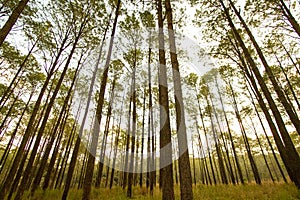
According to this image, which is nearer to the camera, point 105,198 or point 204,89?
point 105,198

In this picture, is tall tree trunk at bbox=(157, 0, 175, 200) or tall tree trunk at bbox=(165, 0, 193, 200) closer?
tall tree trunk at bbox=(165, 0, 193, 200)

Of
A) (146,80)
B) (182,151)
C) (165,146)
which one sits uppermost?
(146,80)

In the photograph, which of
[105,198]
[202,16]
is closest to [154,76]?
[202,16]

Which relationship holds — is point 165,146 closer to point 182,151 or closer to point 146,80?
point 182,151

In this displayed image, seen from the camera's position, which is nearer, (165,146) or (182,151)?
(182,151)

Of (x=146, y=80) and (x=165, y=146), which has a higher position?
(x=146, y=80)

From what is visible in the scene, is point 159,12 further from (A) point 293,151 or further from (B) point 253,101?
(B) point 253,101

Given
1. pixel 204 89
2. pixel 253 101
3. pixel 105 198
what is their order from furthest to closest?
1. pixel 204 89
2. pixel 253 101
3. pixel 105 198

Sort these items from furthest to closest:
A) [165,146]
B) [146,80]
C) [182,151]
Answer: [146,80] < [165,146] < [182,151]

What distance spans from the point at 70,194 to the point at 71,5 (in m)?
11.6

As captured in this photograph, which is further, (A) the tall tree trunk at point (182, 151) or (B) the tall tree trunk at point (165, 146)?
(B) the tall tree trunk at point (165, 146)

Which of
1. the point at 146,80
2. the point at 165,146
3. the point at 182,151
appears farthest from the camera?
the point at 146,80

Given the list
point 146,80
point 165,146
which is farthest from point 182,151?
point 146,80

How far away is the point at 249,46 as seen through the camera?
1195 cm
